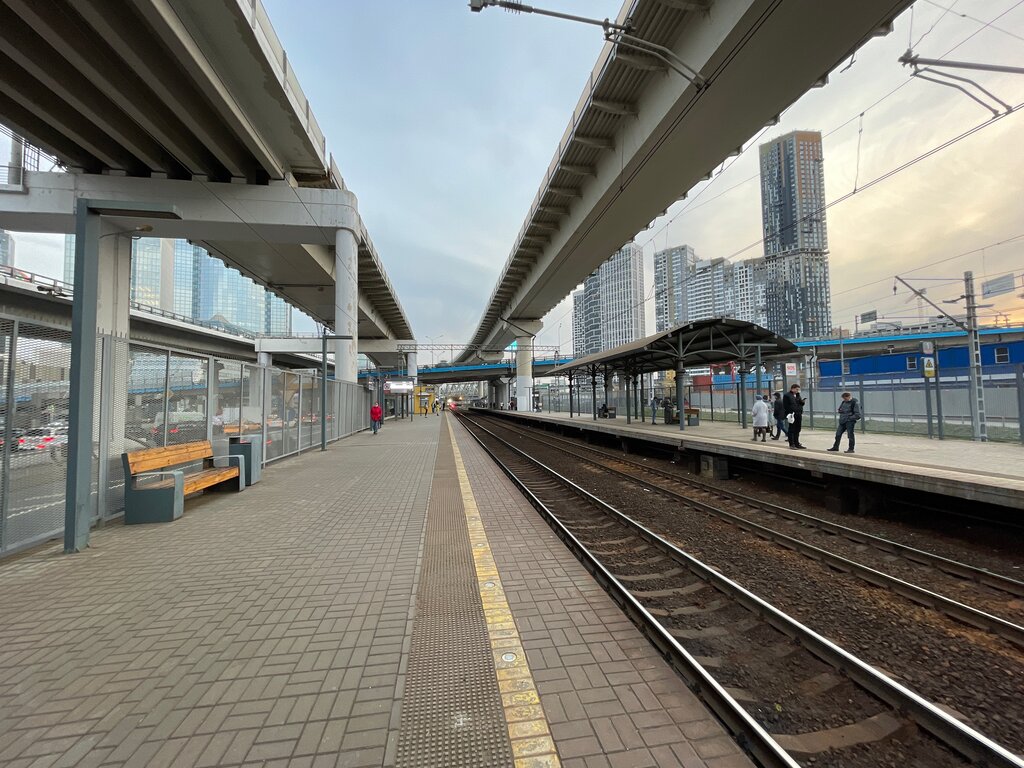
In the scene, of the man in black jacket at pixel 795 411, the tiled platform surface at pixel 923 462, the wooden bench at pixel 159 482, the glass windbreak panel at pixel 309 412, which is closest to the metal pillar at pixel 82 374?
the wooden bench at pixel 159 482

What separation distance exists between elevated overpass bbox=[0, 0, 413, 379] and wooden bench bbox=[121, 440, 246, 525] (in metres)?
3.27

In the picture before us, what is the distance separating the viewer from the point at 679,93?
38.2 feet

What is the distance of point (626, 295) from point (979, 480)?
116 ft

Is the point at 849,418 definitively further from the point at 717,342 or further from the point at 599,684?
the point at 599,684

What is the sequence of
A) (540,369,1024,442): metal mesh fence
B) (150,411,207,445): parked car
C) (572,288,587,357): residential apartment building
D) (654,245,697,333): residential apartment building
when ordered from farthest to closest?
1. (572,288,587,357): residential apartment building
2. (654,245,697,333): residential apartment building
3. (540,369,1024,442): metal mesh fence
4. (150,411,207,445): parked car

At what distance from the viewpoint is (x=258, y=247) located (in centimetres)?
2323

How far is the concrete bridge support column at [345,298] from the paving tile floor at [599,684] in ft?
59.6

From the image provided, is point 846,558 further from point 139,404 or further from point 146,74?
point 146,74

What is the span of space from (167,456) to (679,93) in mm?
13579

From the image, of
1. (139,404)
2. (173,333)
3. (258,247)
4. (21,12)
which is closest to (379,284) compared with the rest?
(258,247)

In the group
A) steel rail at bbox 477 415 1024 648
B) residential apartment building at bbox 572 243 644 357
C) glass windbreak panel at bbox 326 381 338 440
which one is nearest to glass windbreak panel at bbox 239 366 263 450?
glass windbreak panel at bbox 326 381 338 440

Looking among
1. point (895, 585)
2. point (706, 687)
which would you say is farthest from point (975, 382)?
point (706, 687)

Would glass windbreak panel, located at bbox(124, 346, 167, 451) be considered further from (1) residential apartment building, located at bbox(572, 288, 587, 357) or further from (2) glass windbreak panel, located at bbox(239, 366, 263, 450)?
(1) residential apartment building, located at bbox(572, 288, 587, 357)

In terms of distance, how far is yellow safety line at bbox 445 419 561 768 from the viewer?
7.05ft
